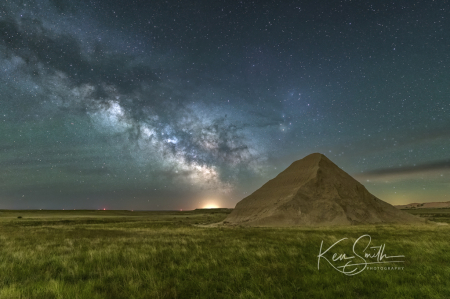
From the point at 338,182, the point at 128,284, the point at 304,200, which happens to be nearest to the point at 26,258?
the point at 128,284

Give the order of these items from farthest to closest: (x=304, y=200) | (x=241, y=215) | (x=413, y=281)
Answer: (x=241, y=215)
(x=304, y=200)
(x=413, y=281)

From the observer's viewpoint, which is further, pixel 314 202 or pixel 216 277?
pixel 314 202

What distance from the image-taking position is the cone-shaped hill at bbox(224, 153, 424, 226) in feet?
133

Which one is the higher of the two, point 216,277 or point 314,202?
point 314,202

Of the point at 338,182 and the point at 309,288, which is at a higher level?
the point at 338,182

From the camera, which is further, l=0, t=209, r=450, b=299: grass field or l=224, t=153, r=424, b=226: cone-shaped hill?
l=224, t=153, r=424, b=226: cone-shaped hill

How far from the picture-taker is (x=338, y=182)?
4781 centimetres

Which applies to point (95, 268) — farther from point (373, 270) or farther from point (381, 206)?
point (381, 206)

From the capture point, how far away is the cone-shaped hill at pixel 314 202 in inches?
1599

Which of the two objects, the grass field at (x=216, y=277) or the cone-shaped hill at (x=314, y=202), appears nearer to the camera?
the grass field at (x=216, y=277)

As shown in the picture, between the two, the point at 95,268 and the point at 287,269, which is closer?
the point at 287,269

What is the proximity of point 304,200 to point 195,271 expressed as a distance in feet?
125

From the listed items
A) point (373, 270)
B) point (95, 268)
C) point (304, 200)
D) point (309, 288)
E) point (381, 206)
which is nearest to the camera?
point (309, 288)

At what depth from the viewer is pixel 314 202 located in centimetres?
4350
